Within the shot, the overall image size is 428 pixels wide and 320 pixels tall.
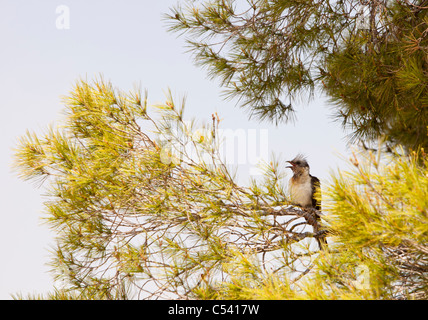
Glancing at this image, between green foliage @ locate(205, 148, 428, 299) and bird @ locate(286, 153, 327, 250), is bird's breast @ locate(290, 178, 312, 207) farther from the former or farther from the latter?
green foliage @ locate(205, 148, 428, 299)

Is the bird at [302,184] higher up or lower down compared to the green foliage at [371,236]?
higher up

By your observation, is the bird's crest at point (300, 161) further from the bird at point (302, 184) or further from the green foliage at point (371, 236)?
the green foliage at point (371, 236)

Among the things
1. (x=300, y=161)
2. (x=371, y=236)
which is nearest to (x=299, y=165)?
(x=300, y=161)

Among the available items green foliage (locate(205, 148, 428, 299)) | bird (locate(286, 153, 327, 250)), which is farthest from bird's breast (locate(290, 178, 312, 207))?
green foliage (locate(205, 148, 428, 299))

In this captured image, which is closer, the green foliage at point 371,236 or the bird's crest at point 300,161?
the green foliage at point 371,236

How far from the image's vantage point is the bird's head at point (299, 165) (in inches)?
95.1

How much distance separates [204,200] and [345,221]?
72 centimetres

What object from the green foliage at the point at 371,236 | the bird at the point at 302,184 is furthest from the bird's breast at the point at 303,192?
the green foliage at the point at 371,236

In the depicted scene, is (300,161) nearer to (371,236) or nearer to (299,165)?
(299,165)

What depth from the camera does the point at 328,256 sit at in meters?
1.46

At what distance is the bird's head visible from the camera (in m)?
2.42
